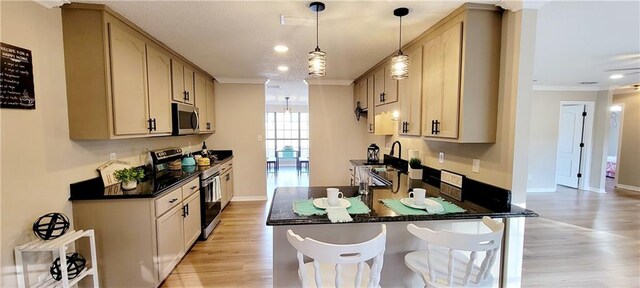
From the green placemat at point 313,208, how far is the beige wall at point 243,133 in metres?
3.39

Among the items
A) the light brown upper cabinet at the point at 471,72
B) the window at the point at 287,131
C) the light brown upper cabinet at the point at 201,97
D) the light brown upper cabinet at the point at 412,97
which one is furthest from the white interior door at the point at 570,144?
the light brown upper cabinet at the point at 201,97

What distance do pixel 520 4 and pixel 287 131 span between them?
8372mm

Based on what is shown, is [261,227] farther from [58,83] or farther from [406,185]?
[58,83]

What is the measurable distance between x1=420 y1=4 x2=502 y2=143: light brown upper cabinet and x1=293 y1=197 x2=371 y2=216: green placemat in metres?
0.92

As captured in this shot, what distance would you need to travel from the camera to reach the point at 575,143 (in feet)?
20.6

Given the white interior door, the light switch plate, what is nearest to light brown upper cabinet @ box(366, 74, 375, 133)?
the light switch plate

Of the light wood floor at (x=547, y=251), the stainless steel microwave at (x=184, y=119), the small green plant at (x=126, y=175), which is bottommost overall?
the light wood floor at (x=547, y=251)

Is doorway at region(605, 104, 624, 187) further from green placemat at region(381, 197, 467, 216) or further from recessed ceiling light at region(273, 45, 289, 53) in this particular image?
recessed ceiling light at region(273, 45, 289, 53)

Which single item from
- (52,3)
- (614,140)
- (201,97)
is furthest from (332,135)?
(614,140)

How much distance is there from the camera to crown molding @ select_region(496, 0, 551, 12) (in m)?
1.84

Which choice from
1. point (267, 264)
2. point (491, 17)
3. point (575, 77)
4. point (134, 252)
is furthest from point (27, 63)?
point (575, 77)

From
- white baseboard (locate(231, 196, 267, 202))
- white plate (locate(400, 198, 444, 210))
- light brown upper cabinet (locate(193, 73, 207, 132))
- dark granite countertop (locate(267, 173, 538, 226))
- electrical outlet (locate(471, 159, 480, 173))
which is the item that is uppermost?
light brown upper cabinet (locate(193, 73, 207, 132))

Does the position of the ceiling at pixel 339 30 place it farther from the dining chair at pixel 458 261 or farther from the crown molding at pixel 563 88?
the crown molding at pixel 563 88

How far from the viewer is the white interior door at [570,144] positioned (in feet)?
20.4
